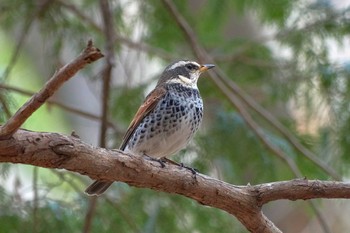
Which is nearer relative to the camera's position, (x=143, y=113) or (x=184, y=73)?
(x=143, y=113)

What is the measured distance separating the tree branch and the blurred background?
1.38m

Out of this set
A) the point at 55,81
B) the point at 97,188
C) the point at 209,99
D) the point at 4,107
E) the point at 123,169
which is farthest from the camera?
the point at 209,99

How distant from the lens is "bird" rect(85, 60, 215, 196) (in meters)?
4.31

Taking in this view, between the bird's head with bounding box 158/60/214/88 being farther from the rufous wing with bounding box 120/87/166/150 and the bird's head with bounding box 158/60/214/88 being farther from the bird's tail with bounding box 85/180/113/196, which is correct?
the bird's tail with bounding box 85/180/113/196

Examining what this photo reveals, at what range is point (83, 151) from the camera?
3.06 metres

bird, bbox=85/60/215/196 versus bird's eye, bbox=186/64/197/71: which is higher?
bird's eye, bbox=186/64/197/71

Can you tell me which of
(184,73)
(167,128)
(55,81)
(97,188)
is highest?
(184,73)

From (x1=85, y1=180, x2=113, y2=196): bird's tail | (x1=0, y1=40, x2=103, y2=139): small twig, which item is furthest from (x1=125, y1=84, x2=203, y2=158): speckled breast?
(x1=0, y1=40, x2=103, y2=139): small twig

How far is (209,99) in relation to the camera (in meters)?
6.00

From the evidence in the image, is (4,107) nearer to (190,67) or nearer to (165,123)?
(165,123)

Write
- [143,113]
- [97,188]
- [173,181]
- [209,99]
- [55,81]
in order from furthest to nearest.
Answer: [209,99] < [143,113] < [97,188] < [173,181] < [55,81]

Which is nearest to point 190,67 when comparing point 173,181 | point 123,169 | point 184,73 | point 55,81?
point 184,73

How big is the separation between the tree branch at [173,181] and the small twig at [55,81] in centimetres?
18

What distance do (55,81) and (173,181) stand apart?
833mm
